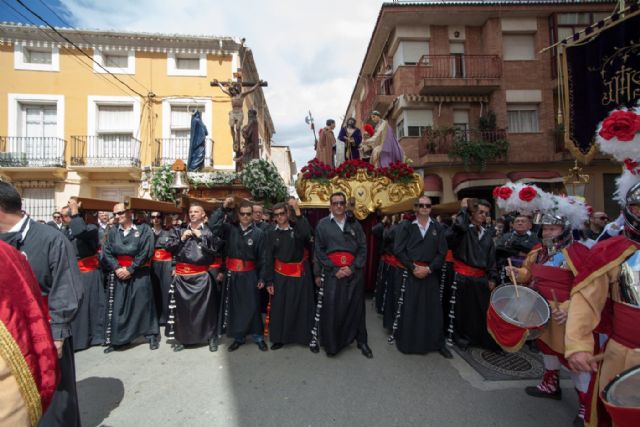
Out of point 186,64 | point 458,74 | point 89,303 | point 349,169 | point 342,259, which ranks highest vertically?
point 186,64

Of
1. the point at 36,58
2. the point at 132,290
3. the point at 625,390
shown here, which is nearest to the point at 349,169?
the point at 132,290

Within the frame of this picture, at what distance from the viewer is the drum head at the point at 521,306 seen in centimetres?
254

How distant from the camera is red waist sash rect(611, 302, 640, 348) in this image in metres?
1.75

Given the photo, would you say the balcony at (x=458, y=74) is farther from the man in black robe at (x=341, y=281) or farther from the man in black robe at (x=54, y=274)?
the man in black robe at (x=54, y=274)

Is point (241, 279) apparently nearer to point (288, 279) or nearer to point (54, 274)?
point (288, 279)

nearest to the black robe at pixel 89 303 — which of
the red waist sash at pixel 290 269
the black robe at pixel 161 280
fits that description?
the black robe at pixel 161 280

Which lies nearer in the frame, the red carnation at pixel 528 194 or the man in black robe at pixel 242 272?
the red carnation at pixel 528 194

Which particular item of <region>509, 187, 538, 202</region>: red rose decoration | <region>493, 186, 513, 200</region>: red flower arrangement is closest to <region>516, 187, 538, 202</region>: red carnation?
<region>509, 187, 538, 202</region>: red rose decoration

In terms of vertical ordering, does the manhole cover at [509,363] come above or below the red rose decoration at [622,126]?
below

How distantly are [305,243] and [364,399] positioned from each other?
209 centimetres

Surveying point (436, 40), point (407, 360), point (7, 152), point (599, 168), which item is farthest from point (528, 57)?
point (7, 152)

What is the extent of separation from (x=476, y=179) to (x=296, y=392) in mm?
12308

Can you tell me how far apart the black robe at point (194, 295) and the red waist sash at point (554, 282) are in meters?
3.58

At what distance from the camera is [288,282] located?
441 centimetres
